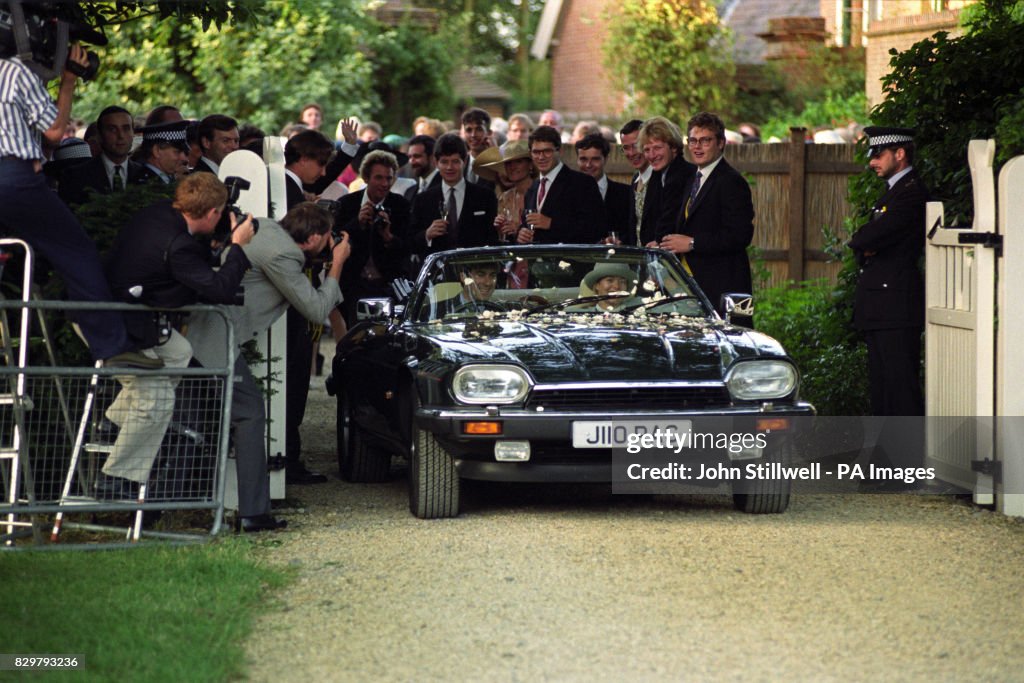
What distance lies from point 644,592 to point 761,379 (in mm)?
1945

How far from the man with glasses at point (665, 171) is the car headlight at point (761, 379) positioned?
9.98 feet

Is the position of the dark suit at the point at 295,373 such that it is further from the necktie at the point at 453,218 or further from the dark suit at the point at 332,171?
the dark suit at the point at 332,171

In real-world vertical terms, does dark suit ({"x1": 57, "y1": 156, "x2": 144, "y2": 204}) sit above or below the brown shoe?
above

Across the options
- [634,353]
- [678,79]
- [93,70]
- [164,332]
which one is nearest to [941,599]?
[634,353]

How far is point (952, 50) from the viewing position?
34.5 feet

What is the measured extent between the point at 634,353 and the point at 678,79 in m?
28.5

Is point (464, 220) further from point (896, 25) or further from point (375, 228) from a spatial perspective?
point (896, 25)

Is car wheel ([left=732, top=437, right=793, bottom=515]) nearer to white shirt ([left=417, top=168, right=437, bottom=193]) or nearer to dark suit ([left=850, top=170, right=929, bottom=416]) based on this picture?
dark suit ([left=850, top=170, right=929, bottom=416])

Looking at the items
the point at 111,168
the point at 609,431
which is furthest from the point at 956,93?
Answer: the point at 111,168

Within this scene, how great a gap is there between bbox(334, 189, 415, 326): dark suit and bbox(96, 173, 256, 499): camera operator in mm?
4632

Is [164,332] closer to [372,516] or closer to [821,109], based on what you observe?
[372,516]

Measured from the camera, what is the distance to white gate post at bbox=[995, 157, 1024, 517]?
857 cm

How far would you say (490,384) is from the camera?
26.5 ft

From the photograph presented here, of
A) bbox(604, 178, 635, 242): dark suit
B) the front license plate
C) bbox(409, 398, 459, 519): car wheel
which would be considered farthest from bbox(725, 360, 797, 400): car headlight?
bbox(604, 178, 635, 242): dark suit
